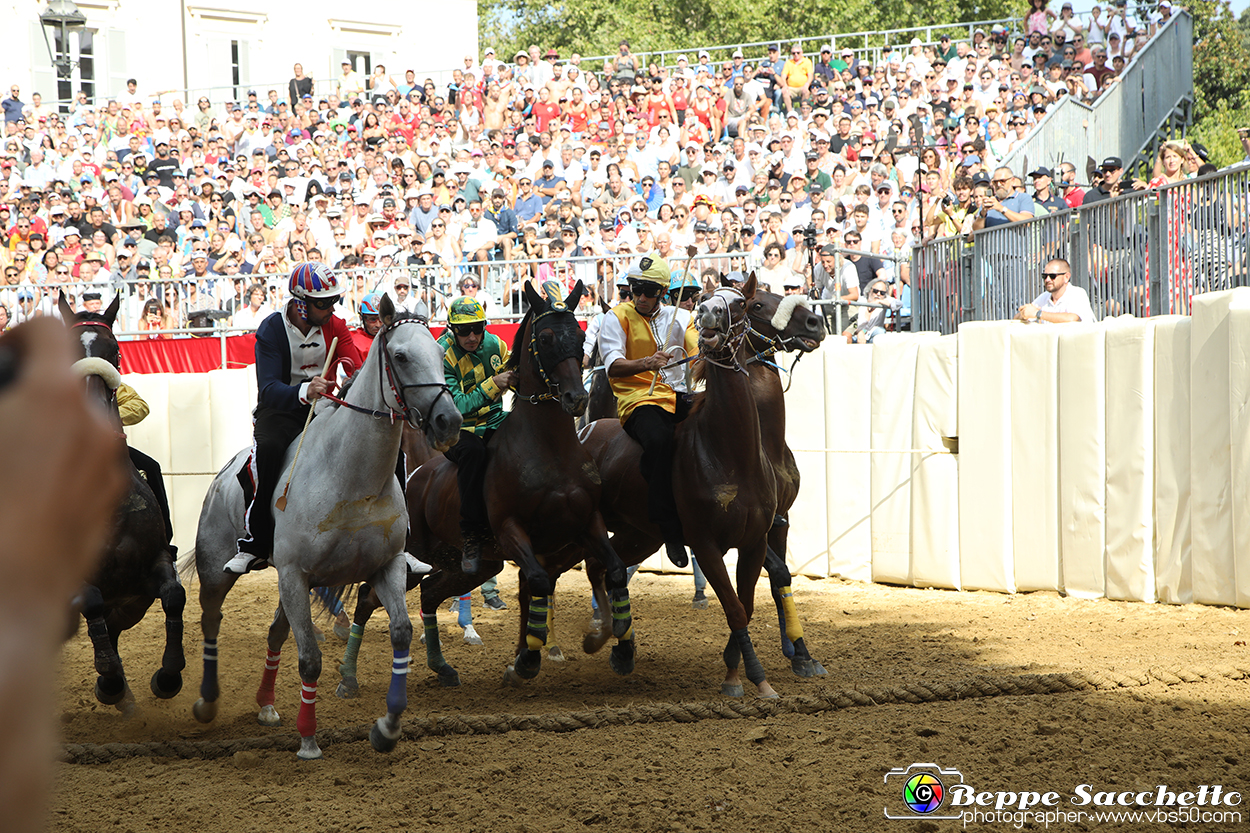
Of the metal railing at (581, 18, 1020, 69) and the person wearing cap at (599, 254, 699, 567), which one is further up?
the metal railing at (581, 18, 1020, 69)

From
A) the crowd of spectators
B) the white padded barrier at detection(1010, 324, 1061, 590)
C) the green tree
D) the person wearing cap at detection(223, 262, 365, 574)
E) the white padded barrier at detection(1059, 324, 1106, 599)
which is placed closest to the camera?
the person wearing cap at detection(223, 262, 365, 574)

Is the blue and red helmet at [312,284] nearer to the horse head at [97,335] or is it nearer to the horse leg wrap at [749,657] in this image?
the horse head at [97,335]

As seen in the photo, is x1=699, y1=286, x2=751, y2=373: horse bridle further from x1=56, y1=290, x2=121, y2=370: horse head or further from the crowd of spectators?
the crowd of spectators

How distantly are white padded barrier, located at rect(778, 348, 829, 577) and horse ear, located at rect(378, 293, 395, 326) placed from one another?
698 cm

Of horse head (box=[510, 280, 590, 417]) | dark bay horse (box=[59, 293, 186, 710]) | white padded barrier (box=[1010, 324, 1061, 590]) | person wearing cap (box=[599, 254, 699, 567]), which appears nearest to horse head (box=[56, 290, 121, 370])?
dark bay horse (box=[59, 293, 186, 710])

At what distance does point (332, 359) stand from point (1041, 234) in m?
8.03

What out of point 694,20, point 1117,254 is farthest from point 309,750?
point 694,20

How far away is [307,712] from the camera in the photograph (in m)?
6.31

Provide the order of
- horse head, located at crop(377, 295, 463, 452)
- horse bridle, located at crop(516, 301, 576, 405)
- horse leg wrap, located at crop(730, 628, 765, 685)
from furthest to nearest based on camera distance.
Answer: horse bridle, located at crop(516, 301, 576, 405) → horse leg wrap, located at crop(730, 628, 765, 685) → horse head, located at crop(377, 295, 463, 452)

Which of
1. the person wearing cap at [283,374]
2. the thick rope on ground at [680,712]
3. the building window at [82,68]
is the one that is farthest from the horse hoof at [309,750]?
the building window at [82,68]

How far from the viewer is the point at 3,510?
80 centimetres

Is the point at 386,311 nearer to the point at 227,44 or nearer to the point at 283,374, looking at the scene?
the point at 283,374

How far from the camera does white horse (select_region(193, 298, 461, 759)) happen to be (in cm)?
615

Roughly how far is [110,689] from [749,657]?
3953 mm
